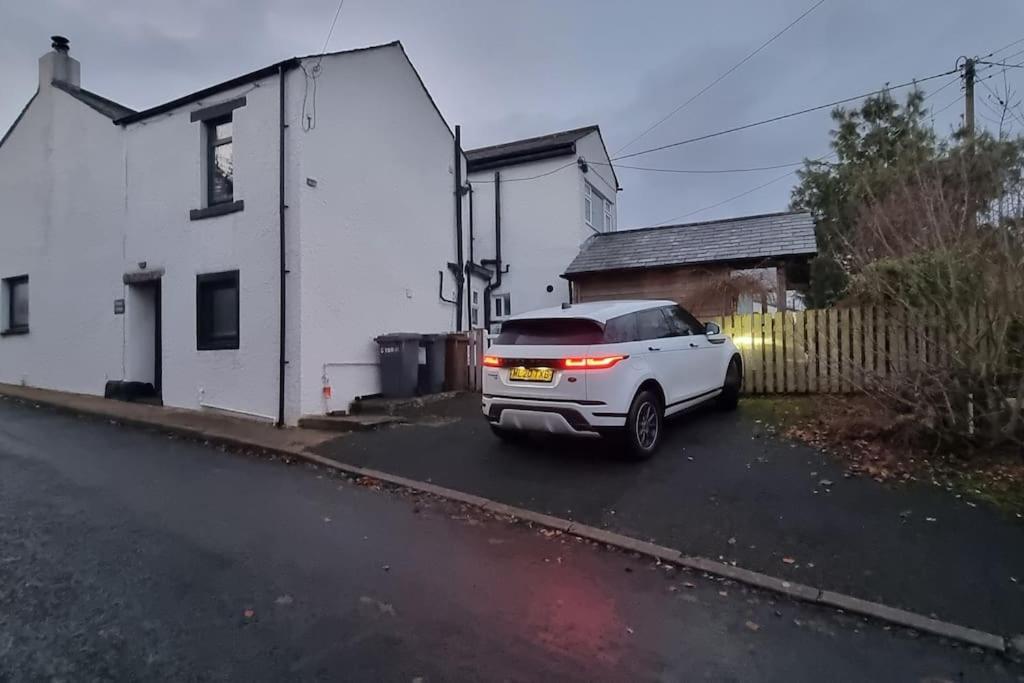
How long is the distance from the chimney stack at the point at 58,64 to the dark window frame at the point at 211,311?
7.10m

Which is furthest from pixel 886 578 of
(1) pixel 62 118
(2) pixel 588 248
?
(1) pixel 62 118

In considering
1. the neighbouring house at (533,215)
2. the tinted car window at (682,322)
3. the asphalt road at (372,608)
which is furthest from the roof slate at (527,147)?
the asphalt road at (372,608)

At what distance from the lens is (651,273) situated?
1529cm

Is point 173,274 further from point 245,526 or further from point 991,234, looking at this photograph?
point 991,234

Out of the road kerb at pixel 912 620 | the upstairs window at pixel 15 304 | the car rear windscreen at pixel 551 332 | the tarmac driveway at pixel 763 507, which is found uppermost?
the upstairs window at pixel 15 304

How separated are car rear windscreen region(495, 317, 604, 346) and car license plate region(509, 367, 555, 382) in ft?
0.97

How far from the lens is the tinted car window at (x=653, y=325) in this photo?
6.71 meters

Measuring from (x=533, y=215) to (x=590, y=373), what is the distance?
1325 cm

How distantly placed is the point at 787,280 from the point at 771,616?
12692 millimetres

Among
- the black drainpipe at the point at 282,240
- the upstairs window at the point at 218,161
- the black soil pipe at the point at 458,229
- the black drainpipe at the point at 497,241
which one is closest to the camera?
the black drainpipe at the point at 282,240

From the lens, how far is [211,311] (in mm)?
10328

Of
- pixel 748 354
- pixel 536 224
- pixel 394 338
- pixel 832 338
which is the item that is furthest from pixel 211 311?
pixel 536 224

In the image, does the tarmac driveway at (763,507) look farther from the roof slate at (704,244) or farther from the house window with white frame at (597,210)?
the house window with white frame at (597,210)

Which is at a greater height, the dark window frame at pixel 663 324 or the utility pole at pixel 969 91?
the utility pole at pixel 969 91
